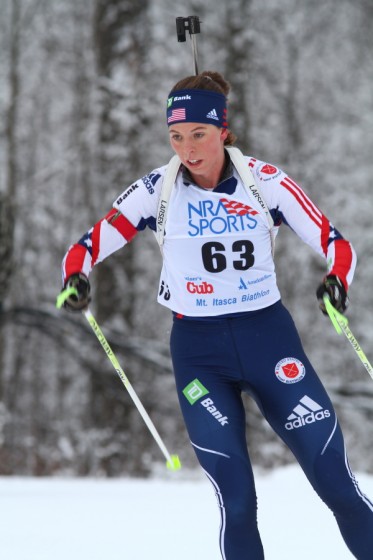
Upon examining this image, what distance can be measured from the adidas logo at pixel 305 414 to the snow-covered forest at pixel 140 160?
764cm

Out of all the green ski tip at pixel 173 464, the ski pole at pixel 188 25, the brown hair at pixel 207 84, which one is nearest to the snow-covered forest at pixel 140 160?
the green ski tip at pixel 173 464

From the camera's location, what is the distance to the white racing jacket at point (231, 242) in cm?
333

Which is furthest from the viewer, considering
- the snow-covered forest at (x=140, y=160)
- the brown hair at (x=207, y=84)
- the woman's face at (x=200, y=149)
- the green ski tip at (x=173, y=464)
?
the snow-covered forest at (x=140, y=160)

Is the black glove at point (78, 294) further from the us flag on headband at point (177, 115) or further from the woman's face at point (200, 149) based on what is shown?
the us flag on headband at point (177, 115)

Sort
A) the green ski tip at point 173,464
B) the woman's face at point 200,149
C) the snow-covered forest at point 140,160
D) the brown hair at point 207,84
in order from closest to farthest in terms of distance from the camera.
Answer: the woman's face at point 200,149
the brown hair at point 207,84
the green ski tip at point 173,464
the snow-covered forest at point 140,160

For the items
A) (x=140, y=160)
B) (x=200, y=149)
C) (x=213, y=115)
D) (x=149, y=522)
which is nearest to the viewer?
(x=200, y=149)

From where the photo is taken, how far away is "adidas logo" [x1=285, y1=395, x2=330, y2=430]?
3.20m

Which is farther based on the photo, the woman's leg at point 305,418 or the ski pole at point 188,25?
the ski pole at point 188,25

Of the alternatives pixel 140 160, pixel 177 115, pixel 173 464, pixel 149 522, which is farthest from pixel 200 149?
pixel 140 160

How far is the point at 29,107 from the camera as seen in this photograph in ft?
55.5

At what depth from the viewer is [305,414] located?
3209 mm

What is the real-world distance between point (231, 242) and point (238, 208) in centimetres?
13

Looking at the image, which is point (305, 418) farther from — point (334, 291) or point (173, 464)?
point (173, 464)

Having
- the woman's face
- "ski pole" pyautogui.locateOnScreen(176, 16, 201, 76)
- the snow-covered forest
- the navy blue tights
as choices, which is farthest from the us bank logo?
the snow-covered forest
